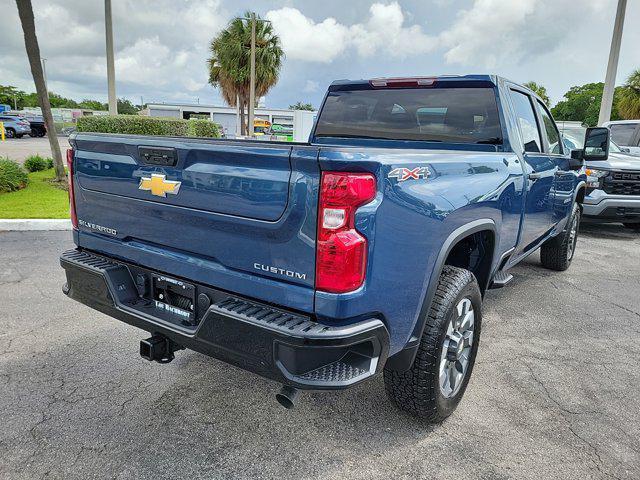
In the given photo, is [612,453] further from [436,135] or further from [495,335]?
[436,135]

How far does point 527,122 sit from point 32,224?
672cm

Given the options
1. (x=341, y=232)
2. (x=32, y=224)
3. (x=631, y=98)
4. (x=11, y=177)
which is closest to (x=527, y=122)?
(x=341, y=232)

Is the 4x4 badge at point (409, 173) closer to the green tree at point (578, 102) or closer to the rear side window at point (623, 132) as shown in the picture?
the rear side window at point (623, 132)

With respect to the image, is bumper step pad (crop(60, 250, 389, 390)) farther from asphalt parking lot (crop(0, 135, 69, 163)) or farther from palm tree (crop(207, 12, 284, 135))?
palm tree (crop(207, 12, 284, 135))

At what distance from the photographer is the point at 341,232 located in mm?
1940

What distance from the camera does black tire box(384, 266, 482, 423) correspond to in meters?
2.54

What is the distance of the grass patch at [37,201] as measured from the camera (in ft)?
25.6

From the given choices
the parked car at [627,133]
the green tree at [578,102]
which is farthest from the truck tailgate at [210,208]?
the green tree at [578,102]

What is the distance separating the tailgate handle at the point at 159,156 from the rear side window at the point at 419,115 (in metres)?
2.10

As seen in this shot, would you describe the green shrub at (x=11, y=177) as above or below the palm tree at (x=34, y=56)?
below

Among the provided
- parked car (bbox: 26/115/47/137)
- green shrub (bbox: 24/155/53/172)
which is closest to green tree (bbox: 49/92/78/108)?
parked car (bbox: 26/115/47/137)

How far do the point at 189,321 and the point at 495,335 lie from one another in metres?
2.78

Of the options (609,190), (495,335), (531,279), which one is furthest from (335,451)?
(609,190)

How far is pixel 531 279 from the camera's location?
5.90m
